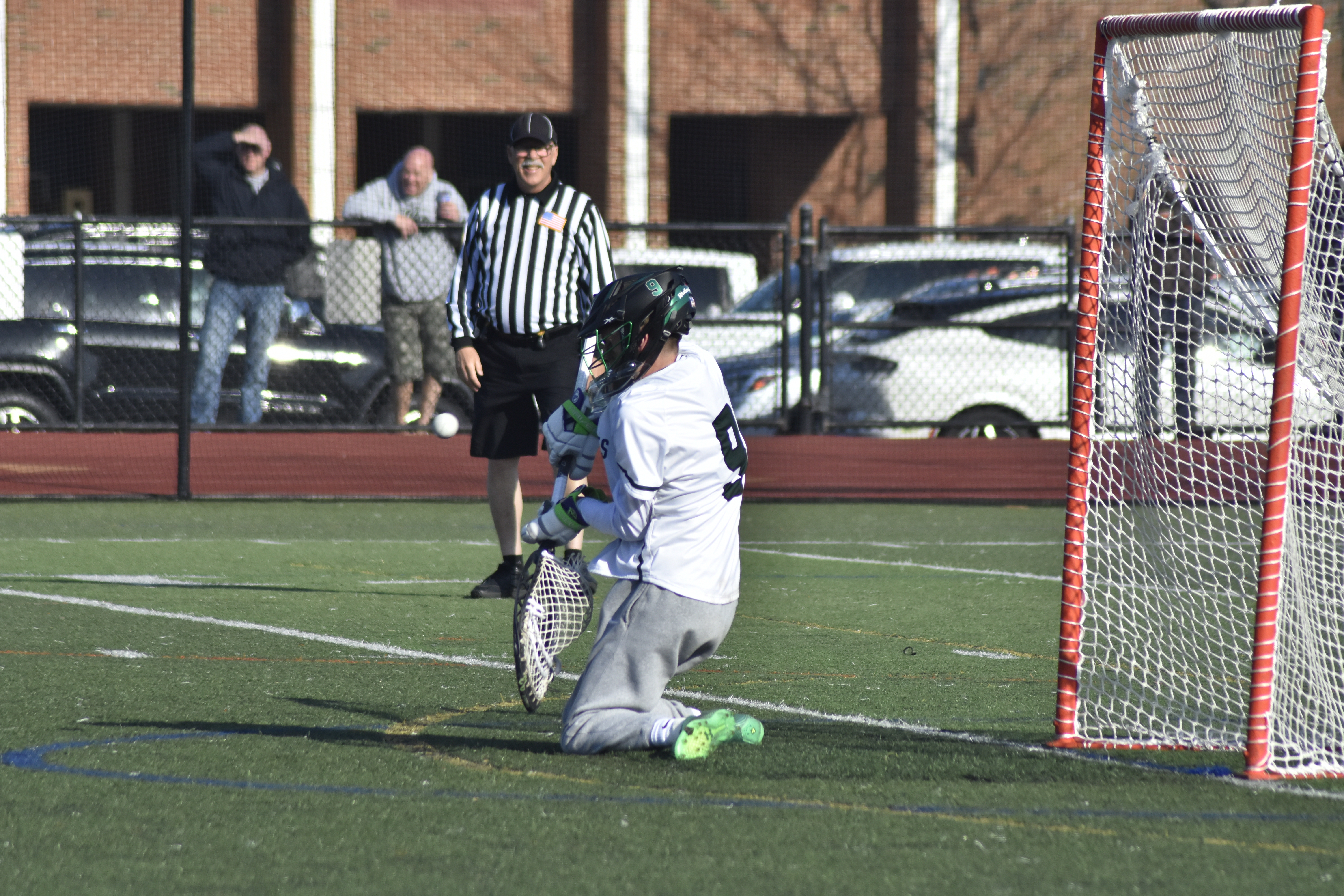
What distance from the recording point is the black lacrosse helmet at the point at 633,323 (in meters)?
4.66

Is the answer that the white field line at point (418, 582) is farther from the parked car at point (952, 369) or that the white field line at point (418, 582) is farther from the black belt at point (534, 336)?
the parked car at point (952, 369)

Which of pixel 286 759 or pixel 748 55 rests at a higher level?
pixel 748 55

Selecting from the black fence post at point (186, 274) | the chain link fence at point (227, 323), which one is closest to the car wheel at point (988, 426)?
the chain link fence at point (227, 323)

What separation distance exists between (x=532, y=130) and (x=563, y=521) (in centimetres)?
352

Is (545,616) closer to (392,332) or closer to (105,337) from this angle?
(392,332)

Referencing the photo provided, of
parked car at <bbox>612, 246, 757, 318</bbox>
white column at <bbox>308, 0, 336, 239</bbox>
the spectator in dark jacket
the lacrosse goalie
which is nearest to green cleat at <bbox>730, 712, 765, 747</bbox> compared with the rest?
the lacrosse goalie

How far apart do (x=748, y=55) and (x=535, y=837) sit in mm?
21169

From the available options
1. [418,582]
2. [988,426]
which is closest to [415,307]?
[988,426]

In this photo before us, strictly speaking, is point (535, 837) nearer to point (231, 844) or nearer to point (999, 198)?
point (231, 844)

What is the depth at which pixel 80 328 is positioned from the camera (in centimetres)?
1330

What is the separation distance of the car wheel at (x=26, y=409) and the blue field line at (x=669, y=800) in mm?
9233

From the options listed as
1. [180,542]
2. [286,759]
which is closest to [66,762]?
[286,759]

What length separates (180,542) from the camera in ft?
33.3

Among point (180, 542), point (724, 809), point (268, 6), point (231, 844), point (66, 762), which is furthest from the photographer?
point (268, 6)
